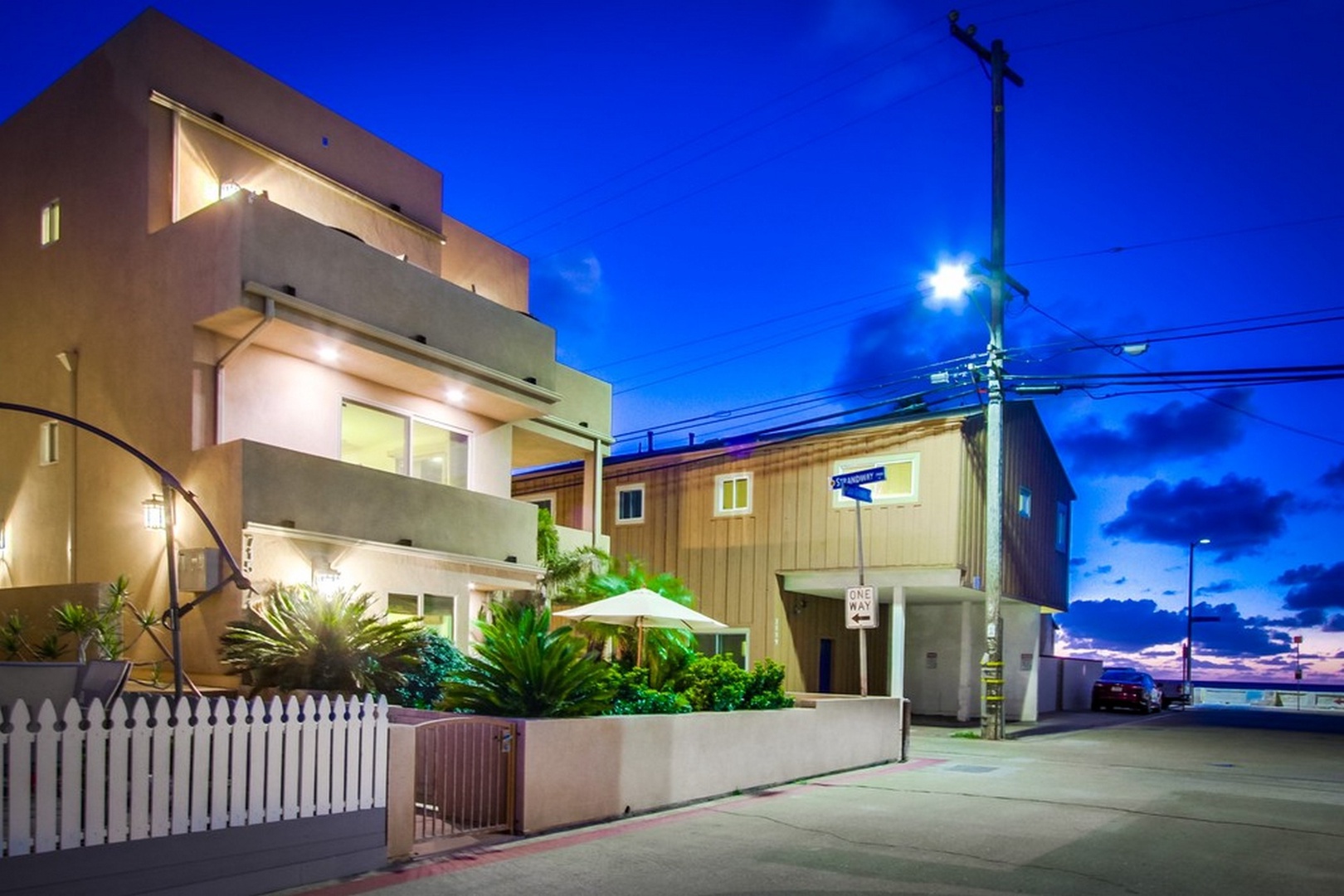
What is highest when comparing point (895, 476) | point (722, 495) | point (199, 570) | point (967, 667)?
point (895, 476)

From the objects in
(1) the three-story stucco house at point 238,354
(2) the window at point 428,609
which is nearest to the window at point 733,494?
(1) the three-story stucco house at point 238,354

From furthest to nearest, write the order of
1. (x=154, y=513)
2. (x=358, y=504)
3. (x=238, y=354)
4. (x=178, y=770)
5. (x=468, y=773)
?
(x=358, y=504) → (x=238, y=354) → (x=154, y=513) → (x=468, y=773) → (x=178, y=770)

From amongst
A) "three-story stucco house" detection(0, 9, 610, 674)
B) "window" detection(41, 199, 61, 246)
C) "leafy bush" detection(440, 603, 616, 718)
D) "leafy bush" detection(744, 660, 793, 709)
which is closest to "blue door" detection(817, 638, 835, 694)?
"three-story stucco house" detection(0, 9, 610, 674)

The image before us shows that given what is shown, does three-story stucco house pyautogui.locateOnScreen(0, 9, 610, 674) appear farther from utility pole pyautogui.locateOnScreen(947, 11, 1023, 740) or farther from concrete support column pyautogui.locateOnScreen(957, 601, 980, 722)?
concrete support column pyautogui.locateOnScreen(957, 601, 980, 722)

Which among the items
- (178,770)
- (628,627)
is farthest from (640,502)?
(178,770)

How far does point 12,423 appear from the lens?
57.8 feet

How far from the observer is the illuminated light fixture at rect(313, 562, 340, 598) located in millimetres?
14055

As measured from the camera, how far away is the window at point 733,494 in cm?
2733

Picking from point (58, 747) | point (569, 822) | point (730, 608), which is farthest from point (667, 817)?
point (730, 608)

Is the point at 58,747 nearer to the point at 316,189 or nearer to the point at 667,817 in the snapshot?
the point at 667,817

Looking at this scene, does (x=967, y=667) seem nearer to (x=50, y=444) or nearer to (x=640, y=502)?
(x=640, y=502)

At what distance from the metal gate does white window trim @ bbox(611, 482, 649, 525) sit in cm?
1914

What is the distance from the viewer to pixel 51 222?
686 inches

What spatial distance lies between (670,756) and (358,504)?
20.6 feet
